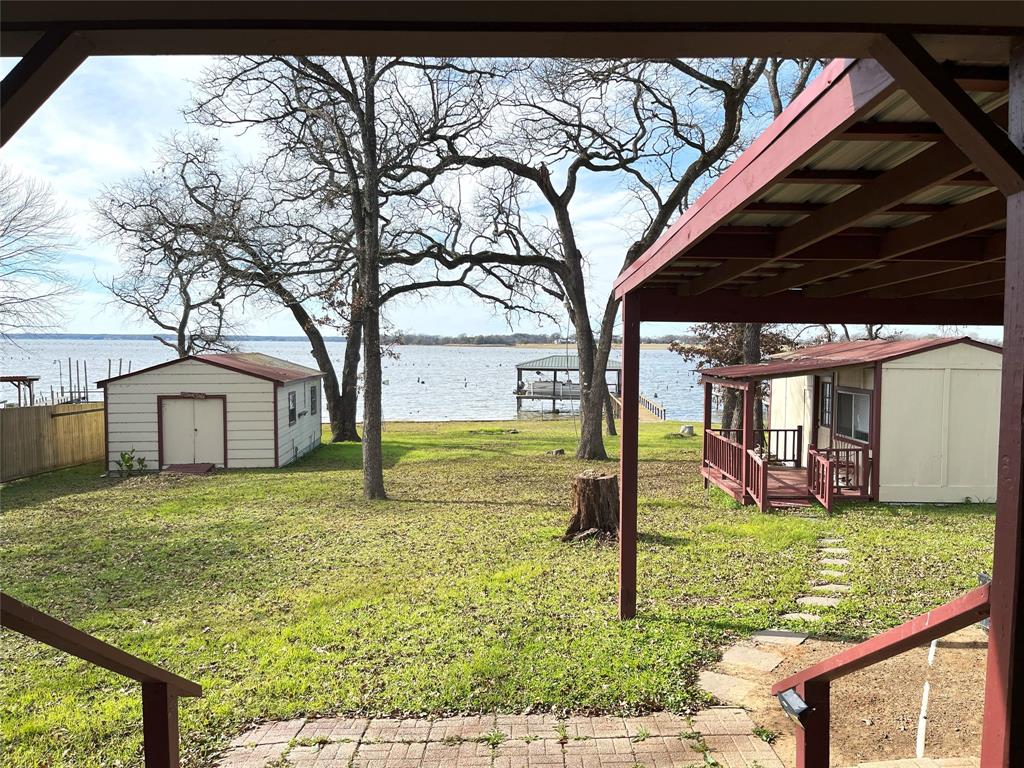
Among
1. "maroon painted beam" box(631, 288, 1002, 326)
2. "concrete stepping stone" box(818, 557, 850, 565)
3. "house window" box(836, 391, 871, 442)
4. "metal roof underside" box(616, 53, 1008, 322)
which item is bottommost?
"concrete stepping stone" box(818, 557, 850, 565)

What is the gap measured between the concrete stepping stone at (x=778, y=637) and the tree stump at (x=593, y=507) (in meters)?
3.63

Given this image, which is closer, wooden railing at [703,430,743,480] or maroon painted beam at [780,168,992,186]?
maroon painted beam at [780,168,992,186]

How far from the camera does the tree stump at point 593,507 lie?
9.20 m

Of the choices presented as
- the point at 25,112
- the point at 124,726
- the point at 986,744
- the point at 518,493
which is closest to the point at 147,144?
the point at 518,493

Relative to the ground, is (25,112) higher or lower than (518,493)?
higher

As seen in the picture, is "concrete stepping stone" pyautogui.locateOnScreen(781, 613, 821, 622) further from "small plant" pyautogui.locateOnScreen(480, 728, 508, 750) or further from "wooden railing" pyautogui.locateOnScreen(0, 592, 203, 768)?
"wooden railing" pyautogui.locateOnScreen(0, 592, 203, 768)

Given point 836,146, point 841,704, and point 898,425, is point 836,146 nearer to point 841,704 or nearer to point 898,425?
point 841,704

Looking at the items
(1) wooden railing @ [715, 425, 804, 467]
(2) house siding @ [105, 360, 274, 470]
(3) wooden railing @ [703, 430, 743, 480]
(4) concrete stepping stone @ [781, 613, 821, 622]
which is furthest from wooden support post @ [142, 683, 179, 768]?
(2) house siding @ [105, 360, 274, 470]

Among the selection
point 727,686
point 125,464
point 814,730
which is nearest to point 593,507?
point 727,686

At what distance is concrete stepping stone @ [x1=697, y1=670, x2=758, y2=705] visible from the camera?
4.45m

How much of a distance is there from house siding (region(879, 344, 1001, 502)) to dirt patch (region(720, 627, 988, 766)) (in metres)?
6.48

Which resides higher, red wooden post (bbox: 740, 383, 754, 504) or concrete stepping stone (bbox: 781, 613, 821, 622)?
red wooden post (bbox: 740, 383, 754, 504)

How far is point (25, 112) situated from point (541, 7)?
4.25 ft

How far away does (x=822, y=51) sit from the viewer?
1745mm
